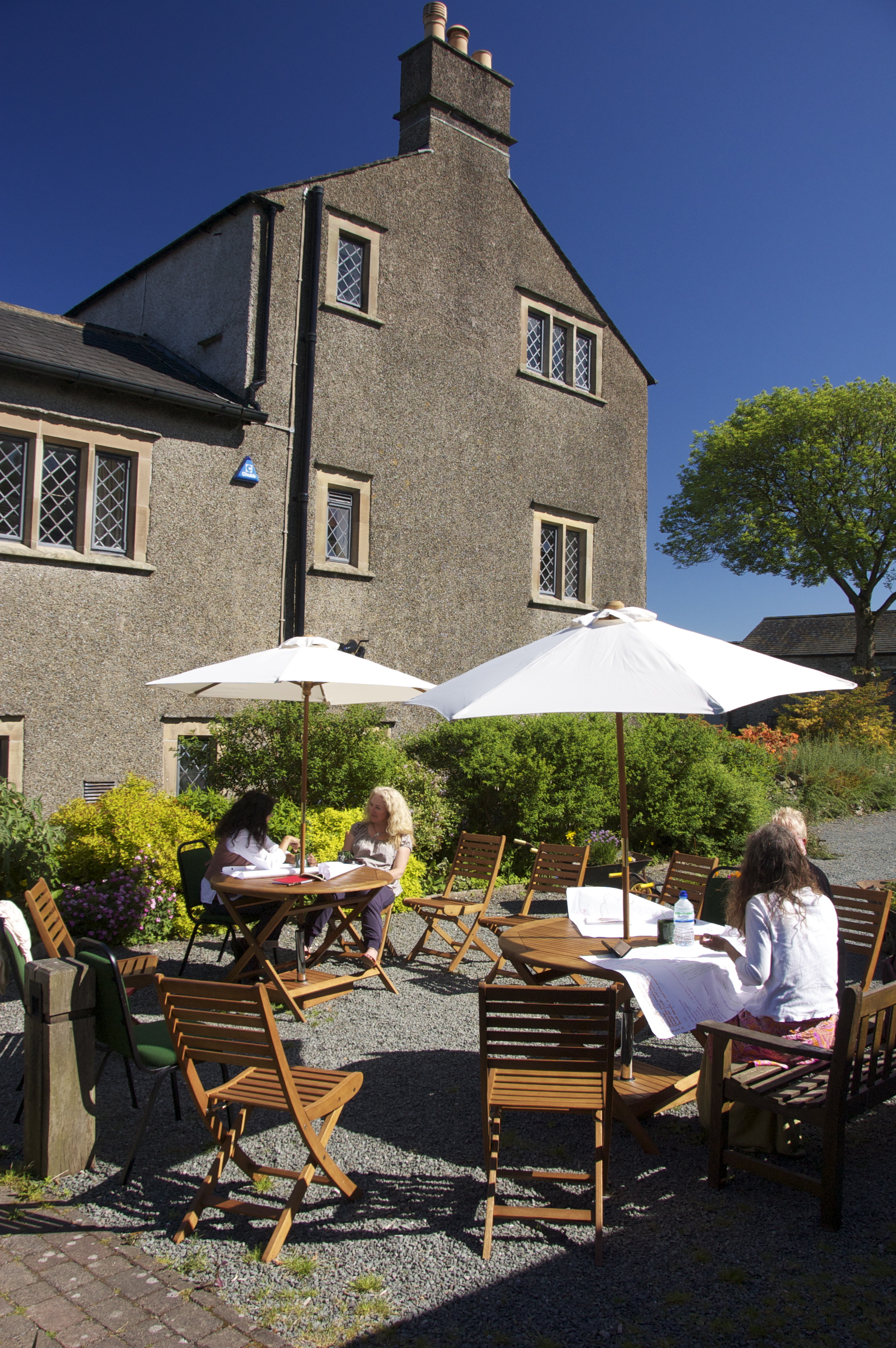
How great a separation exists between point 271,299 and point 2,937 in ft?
32.5

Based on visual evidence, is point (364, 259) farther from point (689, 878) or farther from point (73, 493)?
point (689, 878)

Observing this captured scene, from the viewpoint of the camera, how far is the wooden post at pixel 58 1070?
409 centimetres

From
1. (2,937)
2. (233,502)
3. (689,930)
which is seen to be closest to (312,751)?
(233,502)

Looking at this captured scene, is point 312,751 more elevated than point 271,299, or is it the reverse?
point 271,299

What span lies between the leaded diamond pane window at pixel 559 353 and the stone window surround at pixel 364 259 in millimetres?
4008

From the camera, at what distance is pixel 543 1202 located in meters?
3.92

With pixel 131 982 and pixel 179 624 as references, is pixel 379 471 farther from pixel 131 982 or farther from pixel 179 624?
pixel 131 982

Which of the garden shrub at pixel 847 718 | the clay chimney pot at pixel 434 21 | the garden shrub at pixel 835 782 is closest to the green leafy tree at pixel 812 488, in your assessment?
the garden shrub at pixel 847 718

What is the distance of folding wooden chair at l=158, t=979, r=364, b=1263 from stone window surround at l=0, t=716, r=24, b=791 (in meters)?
7.20

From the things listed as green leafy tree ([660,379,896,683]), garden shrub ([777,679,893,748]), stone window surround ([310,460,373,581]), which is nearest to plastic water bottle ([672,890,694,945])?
stone window surround ([310,460,373,581])

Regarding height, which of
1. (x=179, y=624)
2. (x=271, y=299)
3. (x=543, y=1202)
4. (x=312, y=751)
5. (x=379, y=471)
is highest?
(x=271, y=299)

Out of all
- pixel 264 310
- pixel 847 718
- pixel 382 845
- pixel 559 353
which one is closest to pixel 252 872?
pixel 382 845

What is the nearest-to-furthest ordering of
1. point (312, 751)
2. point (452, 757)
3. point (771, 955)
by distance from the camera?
point (771, 955) → point (312, 751) → point (452, 757)

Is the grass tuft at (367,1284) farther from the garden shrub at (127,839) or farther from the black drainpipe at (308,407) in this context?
the black drainpipe at (308,407)
